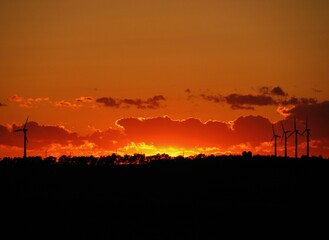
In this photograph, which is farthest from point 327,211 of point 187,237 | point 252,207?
point 187,237

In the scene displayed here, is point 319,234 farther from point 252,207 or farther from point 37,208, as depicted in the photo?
point 37,208

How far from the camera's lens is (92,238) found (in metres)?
117

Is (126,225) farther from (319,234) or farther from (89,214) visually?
(319,234)

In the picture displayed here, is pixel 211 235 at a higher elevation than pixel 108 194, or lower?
lower

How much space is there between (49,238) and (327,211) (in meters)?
60.2

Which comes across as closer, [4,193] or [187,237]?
[187,237]

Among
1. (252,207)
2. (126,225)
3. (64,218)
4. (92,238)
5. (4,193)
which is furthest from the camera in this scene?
(4,193)

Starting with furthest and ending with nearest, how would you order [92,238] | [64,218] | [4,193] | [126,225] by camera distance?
1. [4,193]
2. [64,218]
3. [126,225]
4. [92,238]

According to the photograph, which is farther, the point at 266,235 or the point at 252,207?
the point at 252,207

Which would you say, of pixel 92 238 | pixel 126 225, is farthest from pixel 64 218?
pixel 92 238

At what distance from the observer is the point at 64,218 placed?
468ft

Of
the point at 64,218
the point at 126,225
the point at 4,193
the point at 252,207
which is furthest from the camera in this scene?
the point at 4,193

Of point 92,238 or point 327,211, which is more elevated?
point 327,211

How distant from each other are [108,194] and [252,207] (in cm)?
4999
